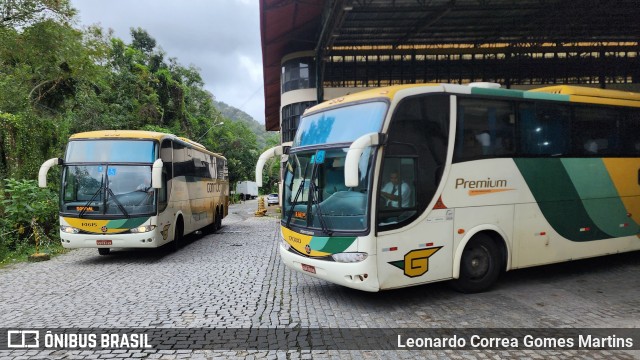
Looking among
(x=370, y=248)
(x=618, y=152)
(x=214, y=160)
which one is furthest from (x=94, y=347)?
(x=214, y=160)

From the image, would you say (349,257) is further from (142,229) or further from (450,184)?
(142,229)

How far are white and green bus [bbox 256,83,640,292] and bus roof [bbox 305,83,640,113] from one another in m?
0.03

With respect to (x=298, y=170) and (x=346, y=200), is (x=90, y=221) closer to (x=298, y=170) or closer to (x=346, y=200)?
(x=298, y=170)

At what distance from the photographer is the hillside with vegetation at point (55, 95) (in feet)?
44.3

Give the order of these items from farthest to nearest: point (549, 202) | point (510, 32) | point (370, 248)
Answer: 1. point (510, 32)
2. point (549, 202)
3. point (370, 248)

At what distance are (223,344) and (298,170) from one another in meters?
3.12

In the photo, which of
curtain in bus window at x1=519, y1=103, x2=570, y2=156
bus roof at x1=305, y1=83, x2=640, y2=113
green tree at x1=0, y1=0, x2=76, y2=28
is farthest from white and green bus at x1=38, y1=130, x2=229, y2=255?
green tree at x1=0, y1=0, x2=76, y2=28

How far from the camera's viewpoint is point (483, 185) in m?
7.00

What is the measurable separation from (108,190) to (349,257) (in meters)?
6.83

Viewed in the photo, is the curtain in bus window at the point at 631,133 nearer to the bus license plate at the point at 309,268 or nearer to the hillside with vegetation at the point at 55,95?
the bus license plate at the point at 309,268

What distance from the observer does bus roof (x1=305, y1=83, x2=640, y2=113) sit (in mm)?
6546

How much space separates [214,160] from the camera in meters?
18.2

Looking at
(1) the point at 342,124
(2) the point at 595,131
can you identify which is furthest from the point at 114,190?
(2) the point at 595,131

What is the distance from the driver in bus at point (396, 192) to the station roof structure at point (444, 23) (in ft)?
38.9
